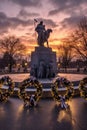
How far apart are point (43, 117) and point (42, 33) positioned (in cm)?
1558

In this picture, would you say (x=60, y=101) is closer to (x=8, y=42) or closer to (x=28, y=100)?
(x=28, y=100)

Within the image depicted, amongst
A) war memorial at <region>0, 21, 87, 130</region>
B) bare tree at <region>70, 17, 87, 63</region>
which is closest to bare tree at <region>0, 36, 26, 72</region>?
bare tree at <region>70, 17, 87, 63</region>

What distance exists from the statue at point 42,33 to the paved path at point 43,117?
12.6m

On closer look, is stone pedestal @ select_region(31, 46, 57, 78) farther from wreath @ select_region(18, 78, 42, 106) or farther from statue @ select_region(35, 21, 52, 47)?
wreath @ select_region(18, 78, 42, 106)

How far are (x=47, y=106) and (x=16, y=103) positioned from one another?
7.10ft

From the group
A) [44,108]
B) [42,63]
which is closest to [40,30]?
[42,63]

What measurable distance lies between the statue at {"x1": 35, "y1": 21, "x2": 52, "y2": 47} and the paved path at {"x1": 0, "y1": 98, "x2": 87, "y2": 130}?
41.4 feet

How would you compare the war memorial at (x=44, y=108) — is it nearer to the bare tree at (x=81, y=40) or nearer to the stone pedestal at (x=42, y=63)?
the stone pedestal at (x=42, y=63)

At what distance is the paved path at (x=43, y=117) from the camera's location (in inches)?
366

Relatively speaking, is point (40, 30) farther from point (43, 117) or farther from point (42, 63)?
point (43, 117)

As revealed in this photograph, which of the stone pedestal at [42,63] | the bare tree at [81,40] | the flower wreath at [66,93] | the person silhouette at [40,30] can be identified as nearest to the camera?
the flower wreath at [66,93]

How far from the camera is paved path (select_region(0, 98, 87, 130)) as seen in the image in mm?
9298

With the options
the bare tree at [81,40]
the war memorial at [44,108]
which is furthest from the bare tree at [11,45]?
the war memorial at [44,108]

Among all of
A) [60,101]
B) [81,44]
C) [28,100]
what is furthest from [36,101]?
[81,44]
